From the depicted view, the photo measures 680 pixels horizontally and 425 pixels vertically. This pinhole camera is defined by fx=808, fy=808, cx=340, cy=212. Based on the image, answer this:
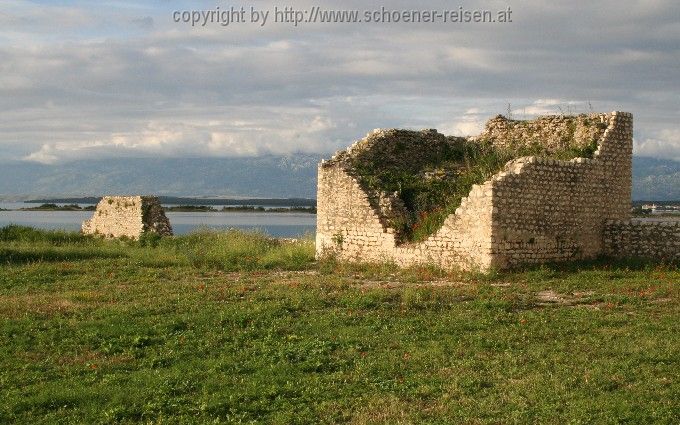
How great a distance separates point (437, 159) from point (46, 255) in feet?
39.4

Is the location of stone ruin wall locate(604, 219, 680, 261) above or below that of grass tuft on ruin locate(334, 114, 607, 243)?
below

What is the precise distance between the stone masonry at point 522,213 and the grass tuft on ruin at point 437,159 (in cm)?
11

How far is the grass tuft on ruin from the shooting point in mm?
21219

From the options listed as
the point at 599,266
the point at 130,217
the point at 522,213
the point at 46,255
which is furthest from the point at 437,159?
the point at 130,217

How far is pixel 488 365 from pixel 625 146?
13.8 meters

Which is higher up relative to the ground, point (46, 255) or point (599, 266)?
point (599, 266)

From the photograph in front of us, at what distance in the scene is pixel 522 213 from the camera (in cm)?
1884

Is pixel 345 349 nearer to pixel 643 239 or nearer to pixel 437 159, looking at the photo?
pixel 643 239

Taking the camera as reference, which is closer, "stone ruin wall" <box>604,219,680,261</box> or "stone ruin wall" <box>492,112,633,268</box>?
"stone ruin wall" <box>492,112,633,268</box>

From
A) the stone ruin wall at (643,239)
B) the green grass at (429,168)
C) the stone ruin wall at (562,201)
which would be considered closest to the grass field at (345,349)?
the stone ruin wall at (562,201)

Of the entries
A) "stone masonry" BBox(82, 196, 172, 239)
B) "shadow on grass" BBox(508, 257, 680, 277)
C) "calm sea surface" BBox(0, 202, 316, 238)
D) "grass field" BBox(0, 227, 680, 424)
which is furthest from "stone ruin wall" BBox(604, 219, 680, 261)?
"stone masonry" BBox(82, 196, 172, 239)

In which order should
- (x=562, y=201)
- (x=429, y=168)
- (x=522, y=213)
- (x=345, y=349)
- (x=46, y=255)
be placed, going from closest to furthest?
(x=345, y=349) → (x=522, y=213) → (x=562, y=201) → (x=429, y=168) → (x=46, y=255)

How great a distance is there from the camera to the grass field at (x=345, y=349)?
8188 millimetres

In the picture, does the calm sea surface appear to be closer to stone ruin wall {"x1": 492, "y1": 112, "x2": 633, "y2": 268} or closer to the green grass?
the green grass
